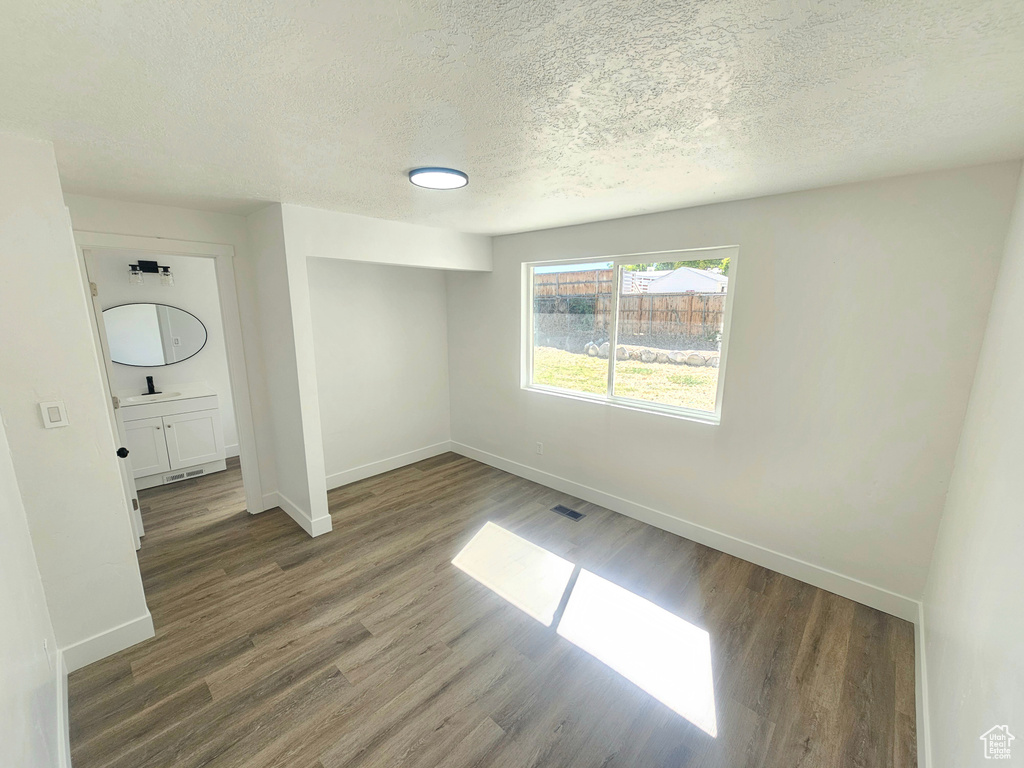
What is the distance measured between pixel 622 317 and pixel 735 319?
91 centimetres

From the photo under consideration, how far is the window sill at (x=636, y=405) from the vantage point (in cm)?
298

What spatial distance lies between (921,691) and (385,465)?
14.0ft

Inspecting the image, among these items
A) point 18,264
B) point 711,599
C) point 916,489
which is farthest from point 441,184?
point 916,489

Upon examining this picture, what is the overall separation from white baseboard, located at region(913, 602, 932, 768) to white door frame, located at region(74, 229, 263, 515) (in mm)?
4420

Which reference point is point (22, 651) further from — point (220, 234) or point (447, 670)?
point (220, 234)

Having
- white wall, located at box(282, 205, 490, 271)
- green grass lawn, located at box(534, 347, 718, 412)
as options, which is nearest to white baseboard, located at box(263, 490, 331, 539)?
white wall, located at box(282, 205, 490, 271)

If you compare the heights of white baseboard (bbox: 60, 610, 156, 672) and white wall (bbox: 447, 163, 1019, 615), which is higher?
white wall (bbox: 447, 163, 1019, 615)

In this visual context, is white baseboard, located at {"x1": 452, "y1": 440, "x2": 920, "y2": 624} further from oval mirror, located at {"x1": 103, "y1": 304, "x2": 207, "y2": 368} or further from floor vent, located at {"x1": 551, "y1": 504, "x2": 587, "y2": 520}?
oval mirror, located at {"x1": 103, "y1": 304, "x2": 207, "y2": 368}

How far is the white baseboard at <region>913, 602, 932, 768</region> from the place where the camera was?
1.58 metres

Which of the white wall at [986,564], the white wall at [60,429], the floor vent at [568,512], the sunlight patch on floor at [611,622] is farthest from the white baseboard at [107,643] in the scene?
the white wall at [986,564]

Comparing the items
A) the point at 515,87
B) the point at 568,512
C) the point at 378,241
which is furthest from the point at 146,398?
the point at 515,87

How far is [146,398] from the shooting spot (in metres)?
4.02

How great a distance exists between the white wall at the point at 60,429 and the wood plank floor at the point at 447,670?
326mm

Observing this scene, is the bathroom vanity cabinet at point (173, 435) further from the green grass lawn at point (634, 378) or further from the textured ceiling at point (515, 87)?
the green grass lawn at point (634, 378)
